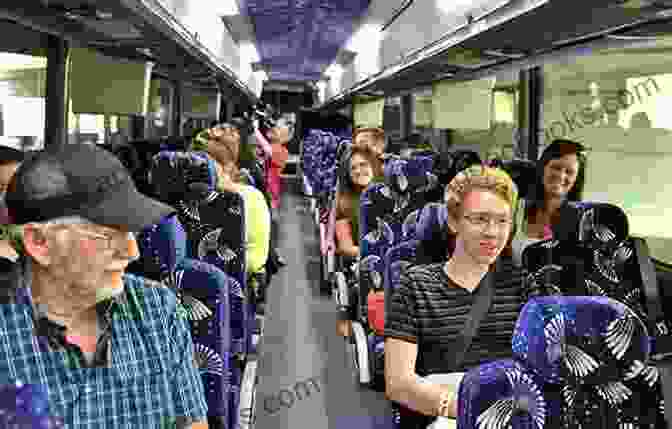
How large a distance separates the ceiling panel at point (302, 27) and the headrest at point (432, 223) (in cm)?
594

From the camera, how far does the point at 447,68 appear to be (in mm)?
7379

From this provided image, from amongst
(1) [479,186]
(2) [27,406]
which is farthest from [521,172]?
(2) [27,406]

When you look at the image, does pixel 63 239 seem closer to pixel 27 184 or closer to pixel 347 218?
pixel 27 184

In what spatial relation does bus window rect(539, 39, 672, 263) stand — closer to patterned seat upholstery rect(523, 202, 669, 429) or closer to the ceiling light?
patterned seat upholstery rect(523, 202, 669, 429)

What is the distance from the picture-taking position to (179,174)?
3955 mm

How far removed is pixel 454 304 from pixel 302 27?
392 inches

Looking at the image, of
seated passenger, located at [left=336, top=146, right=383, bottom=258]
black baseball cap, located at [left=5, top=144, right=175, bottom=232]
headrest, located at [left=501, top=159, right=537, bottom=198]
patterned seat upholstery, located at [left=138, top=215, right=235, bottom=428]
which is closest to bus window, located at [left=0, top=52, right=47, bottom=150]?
seated passenger, located at [left=336, top=146, right=383, bottom=258]

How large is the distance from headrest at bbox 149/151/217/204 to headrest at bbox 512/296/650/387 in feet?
7.52

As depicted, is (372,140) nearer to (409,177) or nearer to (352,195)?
(352,195)

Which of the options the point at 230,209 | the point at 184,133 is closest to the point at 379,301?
the point at 230,209

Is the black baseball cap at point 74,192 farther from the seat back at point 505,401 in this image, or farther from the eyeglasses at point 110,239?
the seat back at point 505,401

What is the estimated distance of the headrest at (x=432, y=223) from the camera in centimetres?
344

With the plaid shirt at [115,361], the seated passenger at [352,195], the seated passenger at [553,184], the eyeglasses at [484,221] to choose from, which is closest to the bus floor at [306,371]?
the seated passenger at [352,195]

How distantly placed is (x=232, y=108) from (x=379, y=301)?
62.0 feet
